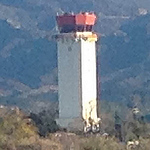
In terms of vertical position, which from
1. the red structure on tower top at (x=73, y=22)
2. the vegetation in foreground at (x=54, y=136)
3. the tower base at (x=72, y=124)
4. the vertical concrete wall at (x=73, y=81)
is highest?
the red structure on tower top at (x=73, y=22)

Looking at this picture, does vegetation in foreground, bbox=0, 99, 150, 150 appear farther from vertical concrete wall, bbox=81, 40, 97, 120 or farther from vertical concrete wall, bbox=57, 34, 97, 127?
vertical concrete wall, bbox=81, 40, 97, 120

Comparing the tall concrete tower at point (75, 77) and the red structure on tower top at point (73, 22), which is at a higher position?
the red structure on tower top at point (73, 22)

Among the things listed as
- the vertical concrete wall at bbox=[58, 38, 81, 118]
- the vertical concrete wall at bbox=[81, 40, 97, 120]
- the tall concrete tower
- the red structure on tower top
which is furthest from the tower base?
the red structure on tower top

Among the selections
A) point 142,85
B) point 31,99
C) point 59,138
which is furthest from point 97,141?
point 142,85

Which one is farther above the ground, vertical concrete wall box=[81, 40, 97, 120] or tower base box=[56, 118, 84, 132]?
vertical concrete wall box=[81, 40, 97, 120]

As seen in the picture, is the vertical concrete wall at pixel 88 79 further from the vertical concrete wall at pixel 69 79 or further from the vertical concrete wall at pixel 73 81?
the vertical concrete wall at pixel 69 79

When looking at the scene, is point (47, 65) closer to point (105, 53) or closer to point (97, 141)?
point (105, 53)

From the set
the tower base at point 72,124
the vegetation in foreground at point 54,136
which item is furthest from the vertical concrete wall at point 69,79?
the vegetation in foreground at point 54,136

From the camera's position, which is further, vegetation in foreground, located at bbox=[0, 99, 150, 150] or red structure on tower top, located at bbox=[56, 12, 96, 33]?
red structure on tower top, located at bbox=[56, 12, 96, 33]
